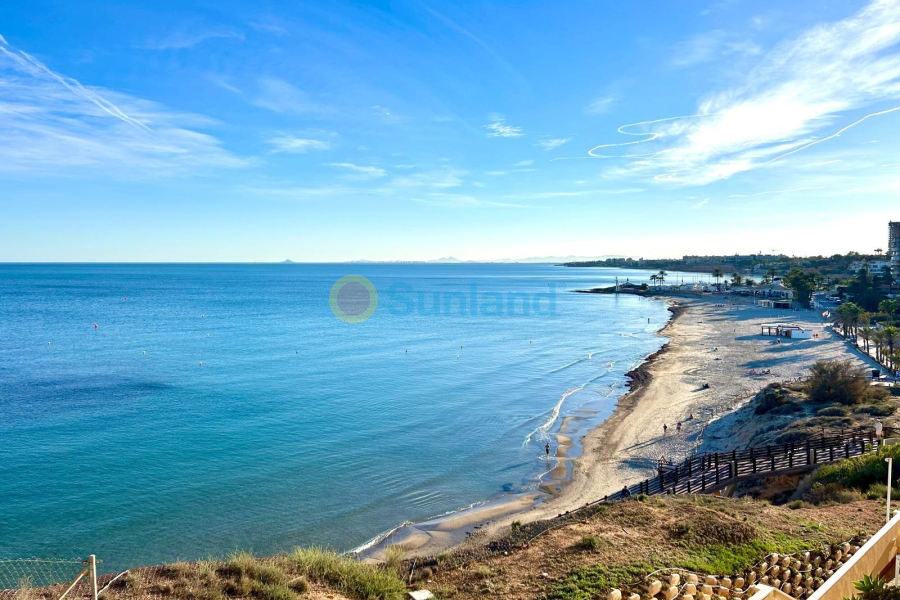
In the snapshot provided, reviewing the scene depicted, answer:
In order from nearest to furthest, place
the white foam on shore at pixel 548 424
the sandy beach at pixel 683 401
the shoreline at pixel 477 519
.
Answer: the shoreline at pixel 477 519, the sandy beach at pixel 683 401, the white foam on shore at pixel 548 424

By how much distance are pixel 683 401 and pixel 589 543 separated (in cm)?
2908

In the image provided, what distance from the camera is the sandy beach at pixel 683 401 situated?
25.2 metres

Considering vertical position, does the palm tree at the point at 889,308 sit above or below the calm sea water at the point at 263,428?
above

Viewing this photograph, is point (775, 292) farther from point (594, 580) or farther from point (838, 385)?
point (594, 580)

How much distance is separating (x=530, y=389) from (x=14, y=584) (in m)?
34.7

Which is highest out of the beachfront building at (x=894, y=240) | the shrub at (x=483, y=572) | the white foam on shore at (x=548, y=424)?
the beachfront building at (x=894, y=240)

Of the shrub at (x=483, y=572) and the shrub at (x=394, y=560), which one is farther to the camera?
the shrub at (x=394, y=560)

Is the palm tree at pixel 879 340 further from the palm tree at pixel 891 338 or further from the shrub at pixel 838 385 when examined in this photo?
the shrub at pixel 838 385

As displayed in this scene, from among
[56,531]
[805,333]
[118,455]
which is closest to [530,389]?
[118,455]

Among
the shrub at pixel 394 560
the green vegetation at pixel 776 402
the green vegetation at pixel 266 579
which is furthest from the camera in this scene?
the green vegetation at pixel 776 402

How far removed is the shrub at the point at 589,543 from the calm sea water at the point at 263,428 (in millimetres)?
9759

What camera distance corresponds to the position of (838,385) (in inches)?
1165

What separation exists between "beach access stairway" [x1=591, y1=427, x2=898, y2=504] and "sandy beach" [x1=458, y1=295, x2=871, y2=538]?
3.17 meters

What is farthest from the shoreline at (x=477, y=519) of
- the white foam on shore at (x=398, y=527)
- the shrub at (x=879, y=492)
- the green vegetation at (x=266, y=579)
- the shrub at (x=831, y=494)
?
the shrub at (x=879, y=492)
